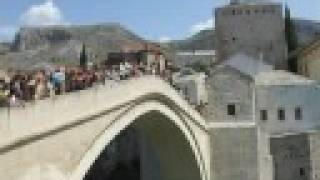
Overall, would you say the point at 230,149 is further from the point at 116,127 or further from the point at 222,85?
the point at 116,127

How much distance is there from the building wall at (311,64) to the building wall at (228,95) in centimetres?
1108

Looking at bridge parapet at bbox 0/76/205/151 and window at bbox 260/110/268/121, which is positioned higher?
bridge parapet at bbox 0/76/205/151

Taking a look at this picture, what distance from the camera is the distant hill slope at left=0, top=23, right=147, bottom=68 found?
56219mm

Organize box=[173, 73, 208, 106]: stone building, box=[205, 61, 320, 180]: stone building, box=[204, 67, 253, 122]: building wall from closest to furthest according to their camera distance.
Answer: box=[205, 61, 320, 180]: stone building, box=[204, 67, 253, 122]: building wall, box=[173, 73, 208, 106]: stone building

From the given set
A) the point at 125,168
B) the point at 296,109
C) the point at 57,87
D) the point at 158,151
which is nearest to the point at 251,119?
the point at 158,151

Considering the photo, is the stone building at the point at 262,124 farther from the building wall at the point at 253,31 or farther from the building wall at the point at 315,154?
the building wall at the point at 253,31

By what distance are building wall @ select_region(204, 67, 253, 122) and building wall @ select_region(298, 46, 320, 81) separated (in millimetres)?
11079

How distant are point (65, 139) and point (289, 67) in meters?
36.1

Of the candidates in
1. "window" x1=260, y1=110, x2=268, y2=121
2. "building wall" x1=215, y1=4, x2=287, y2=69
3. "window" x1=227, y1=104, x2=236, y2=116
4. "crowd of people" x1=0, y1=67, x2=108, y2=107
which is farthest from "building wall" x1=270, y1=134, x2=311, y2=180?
"crowd of people" x1=0, y1=67, x2=108, y2=107

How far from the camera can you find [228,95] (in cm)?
3369

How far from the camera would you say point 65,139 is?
15.1 meters

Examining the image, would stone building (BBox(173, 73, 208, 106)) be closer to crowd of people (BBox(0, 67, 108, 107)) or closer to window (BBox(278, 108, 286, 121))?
window (BBox(278, 108, 286, 121))

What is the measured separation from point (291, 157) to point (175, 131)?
1113 centimetres

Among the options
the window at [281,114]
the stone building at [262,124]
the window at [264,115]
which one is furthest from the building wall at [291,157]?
the window at [264,115]
